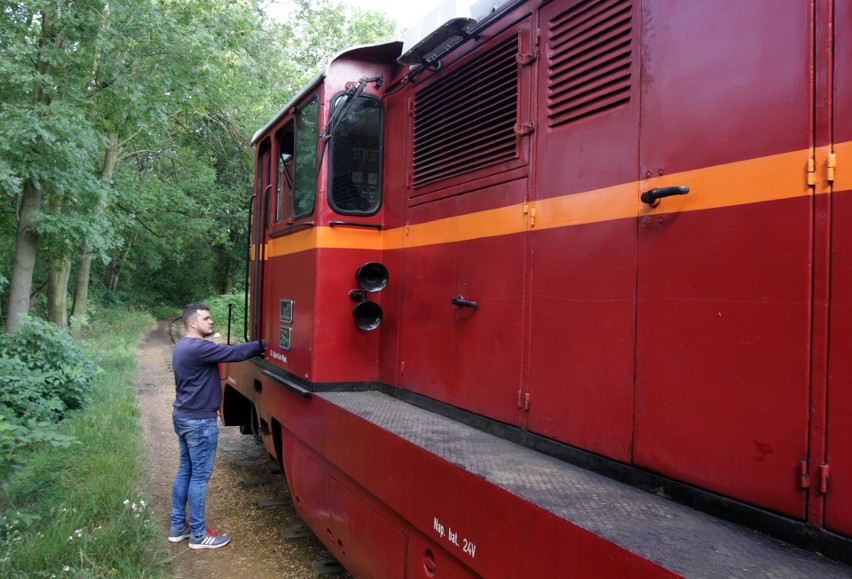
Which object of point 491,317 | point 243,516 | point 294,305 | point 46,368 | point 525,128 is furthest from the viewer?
point 46,368

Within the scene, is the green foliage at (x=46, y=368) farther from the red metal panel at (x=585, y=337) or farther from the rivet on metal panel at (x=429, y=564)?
the red metal panel at (x=585, y=337)

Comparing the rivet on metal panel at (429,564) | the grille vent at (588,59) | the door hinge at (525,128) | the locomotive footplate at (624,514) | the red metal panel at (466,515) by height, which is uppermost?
the grille vent at (588,59)

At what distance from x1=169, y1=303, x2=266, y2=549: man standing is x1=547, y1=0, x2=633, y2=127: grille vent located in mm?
2721

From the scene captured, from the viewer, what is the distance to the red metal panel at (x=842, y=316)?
1.26 metres

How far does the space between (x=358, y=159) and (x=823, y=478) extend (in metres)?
2.86

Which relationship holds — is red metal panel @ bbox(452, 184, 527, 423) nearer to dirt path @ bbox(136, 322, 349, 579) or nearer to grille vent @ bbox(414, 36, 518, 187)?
grille vent @ bbox(414, 36, 518, 187)

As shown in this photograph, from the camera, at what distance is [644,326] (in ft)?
5.78

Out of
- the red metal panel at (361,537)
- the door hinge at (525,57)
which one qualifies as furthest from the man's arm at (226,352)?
the door hinge at (525,57)

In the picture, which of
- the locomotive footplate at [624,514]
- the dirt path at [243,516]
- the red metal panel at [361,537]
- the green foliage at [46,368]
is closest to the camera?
the locomotive footplate at [624,514]

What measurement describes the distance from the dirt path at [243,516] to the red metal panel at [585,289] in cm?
231

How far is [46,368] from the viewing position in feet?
24.4

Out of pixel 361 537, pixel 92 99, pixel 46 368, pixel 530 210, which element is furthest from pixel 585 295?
pixel 92 99

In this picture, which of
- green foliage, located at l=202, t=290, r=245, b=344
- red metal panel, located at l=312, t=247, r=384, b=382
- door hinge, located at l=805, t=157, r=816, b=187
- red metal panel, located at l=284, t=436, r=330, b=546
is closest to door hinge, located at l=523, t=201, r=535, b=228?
door hinge, located at l=805, t=157, r=816, b=187

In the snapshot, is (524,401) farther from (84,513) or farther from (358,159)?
(84,513)
